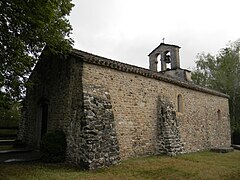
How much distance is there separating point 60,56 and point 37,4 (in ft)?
14.5

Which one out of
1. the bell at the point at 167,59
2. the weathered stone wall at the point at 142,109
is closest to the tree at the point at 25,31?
the weathered stone wall at the point at 142,109

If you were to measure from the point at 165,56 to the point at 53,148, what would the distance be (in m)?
12.2

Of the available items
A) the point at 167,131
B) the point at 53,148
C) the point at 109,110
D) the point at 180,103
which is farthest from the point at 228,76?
the point at 53,148

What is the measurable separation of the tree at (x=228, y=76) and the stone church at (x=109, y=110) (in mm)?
10028

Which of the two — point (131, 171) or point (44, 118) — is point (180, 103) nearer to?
point (131, 171)

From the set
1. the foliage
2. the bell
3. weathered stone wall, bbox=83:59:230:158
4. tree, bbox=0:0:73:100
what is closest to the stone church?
weathered stone wall, bbox=83:59:230:158

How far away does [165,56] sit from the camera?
58.9 ft

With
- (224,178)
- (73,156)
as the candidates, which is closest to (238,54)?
(224,178)

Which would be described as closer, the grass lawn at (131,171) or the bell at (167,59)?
the grass lawn at (131,171)

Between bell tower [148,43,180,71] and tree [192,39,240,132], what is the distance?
1108cm

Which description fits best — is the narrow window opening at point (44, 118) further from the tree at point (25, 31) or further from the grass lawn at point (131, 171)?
the grass lawn at point (131, 171)

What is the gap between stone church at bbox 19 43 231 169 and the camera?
9180mm

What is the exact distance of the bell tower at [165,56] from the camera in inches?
688

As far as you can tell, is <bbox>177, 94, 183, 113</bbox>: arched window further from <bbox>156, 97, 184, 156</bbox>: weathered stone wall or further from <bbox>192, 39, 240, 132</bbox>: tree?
<bbox>192, 39, 240, 132</bbox>: tree
